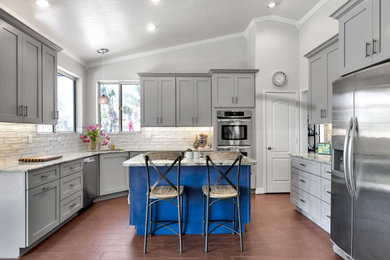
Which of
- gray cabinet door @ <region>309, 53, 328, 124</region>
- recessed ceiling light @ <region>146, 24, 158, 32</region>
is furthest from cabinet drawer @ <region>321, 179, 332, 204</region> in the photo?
recessed ceiling light @ <region>146, 24, 158, 32</region>

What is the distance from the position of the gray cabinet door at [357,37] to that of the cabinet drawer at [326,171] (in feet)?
3.76

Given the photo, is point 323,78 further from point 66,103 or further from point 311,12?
point 66,103

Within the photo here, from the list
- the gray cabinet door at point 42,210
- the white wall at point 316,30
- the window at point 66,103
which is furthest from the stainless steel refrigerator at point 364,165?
the window at point 66,103

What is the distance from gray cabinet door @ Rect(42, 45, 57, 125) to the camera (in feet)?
10.5

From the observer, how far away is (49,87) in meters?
3.33

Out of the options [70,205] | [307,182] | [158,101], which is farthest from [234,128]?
[70,205]

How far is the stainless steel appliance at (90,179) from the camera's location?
3.87m

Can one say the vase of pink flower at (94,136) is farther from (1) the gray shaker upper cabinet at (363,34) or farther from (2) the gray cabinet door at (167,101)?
(1) the gray shaker upper cabinet at (363,34)

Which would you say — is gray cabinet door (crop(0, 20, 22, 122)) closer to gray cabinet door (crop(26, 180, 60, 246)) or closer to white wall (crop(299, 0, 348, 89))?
gray cabinet door (crop(26, 180, 60, 246))

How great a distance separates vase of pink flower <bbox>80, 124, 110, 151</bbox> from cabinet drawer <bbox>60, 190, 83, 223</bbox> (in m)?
1.37

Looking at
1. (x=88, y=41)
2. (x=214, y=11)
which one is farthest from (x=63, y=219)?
(x=214, y=11)

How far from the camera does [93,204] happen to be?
4262mm

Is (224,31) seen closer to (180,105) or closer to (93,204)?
(180,105)

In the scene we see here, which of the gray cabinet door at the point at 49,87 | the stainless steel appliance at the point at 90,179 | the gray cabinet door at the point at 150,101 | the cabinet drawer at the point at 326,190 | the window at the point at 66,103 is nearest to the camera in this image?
the cabinet drawer at the point at 326,190
